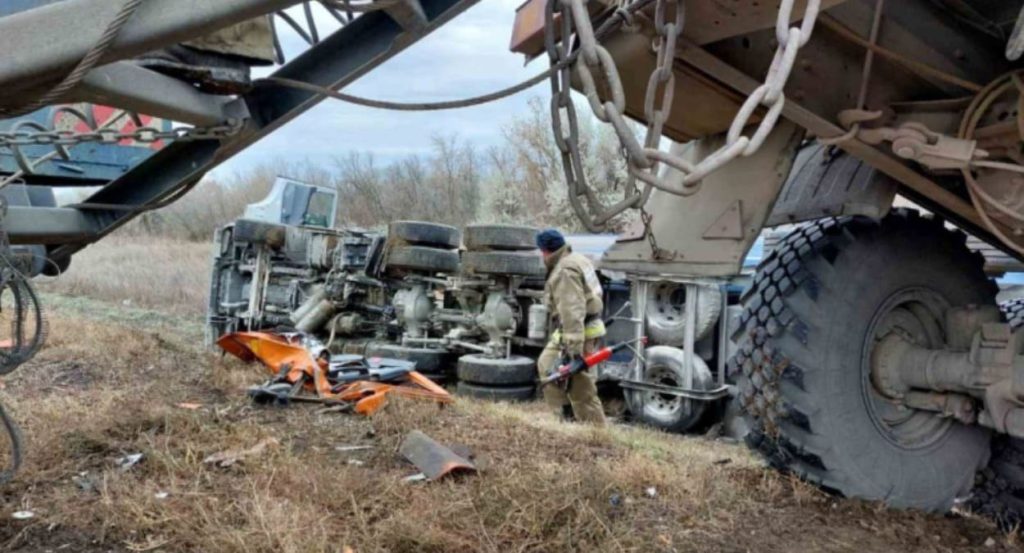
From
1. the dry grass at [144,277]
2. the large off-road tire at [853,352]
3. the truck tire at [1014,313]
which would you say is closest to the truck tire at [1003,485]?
the large off-road tire at [853,352]

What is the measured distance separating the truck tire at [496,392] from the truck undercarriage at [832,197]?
430 cm

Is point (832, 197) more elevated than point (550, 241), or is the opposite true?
point (832, 197)

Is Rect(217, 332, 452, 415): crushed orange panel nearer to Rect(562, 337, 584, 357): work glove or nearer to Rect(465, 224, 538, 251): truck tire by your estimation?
Rect(562, 337, 584, 357): work glove

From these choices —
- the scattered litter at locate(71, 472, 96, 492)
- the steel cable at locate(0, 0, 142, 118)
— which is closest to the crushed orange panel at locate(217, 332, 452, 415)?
the scattered litter at locate(71, 472, 96, 492)

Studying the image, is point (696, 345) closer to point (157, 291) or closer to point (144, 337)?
point (144, 337)

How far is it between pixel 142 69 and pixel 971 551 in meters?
3.37

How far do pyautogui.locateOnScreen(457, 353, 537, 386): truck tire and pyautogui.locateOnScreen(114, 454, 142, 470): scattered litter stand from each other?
4534mm

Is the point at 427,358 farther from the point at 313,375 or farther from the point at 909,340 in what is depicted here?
the point at 909,340

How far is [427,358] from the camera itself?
860 cm

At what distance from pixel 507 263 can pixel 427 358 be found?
142 centimetres

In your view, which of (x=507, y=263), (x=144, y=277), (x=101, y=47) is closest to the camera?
(x=101, y=47)

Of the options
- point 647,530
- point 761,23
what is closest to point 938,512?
point 647,530

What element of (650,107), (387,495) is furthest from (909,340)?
(387,495)

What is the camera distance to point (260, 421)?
4.58 meters
